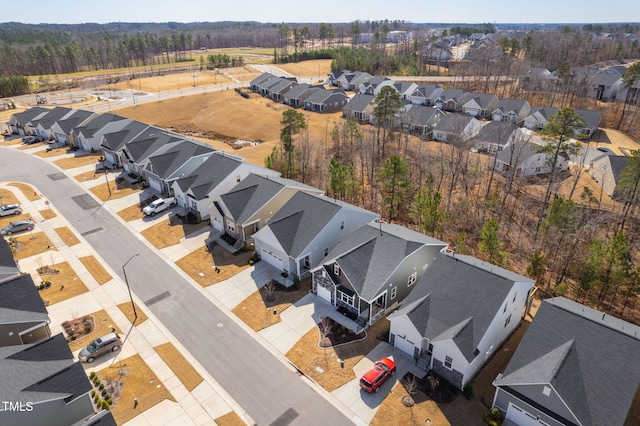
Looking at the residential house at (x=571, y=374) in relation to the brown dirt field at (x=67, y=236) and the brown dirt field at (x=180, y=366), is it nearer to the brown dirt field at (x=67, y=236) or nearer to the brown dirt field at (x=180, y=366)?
the brown dirt field at (x=180, y=366)

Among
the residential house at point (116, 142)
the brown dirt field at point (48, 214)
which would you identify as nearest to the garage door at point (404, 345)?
the brown dirt field at point (48, 214)

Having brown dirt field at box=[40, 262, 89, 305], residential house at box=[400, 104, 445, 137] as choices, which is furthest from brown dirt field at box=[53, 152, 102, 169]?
residential house at box=[400, 104, 445, 137]

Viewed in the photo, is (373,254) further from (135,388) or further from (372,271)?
(135,388)

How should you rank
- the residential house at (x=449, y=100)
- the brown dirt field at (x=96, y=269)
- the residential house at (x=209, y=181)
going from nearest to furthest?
the brown dirt field at (x=96, y=269) < the residential house at (x=209, y=181) < the residential house at (x=449, y=100)

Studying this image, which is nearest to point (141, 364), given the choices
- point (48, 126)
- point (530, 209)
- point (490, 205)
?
point (490, 205)

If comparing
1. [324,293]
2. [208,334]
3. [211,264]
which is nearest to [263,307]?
[208,334]

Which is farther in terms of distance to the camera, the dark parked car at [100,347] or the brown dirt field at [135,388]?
the dark parked car at [100,347]

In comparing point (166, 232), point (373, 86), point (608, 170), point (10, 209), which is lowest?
point (166, 232)
